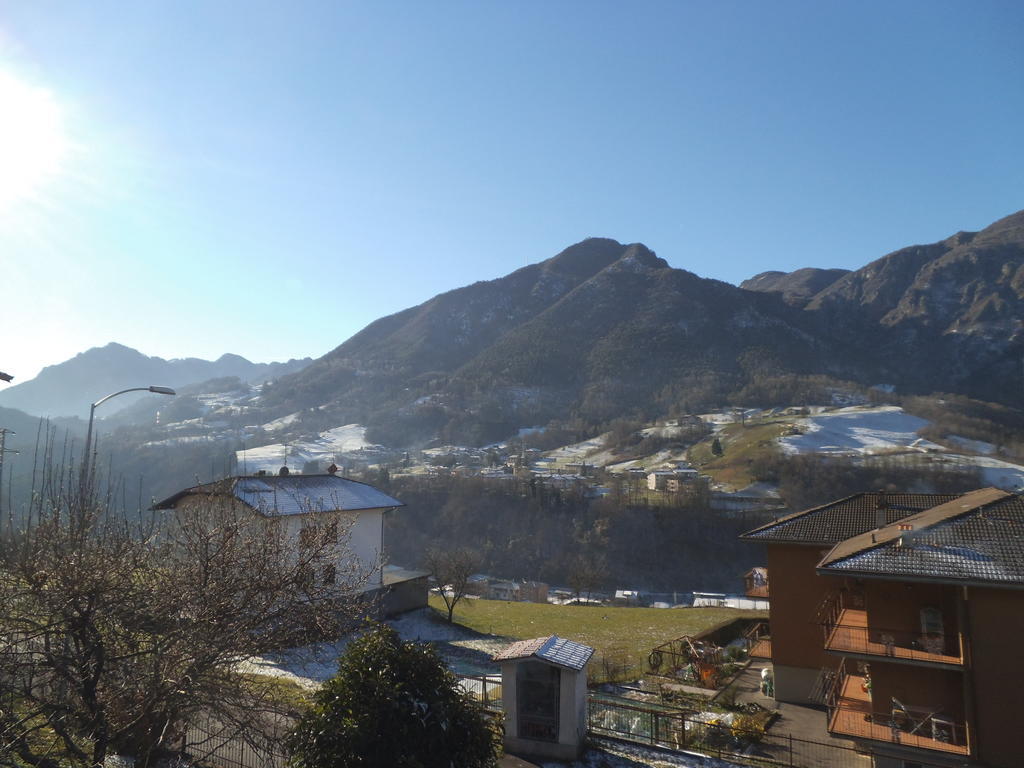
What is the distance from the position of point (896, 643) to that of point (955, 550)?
228 cm

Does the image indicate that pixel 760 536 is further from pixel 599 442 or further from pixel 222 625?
pixel 599 442

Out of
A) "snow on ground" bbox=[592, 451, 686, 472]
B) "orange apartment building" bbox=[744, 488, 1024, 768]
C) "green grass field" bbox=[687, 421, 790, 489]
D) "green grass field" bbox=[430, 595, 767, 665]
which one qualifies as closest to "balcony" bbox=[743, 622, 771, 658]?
"green grass field" bbox=[430, 595, 767, 665]

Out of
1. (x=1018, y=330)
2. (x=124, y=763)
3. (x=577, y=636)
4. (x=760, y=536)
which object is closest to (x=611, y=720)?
(x=760, y=536)

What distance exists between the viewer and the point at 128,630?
26.0 ft

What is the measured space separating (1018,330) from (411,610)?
701 ft

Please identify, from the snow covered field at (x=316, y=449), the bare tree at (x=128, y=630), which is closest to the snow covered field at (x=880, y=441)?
the snow covered field at (x=316, y=449)

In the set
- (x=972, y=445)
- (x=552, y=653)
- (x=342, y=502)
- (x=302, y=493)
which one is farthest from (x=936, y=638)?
(x=972, y=445)

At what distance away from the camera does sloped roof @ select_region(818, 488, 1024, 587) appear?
11.5 meters

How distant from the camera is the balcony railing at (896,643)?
11926 mm

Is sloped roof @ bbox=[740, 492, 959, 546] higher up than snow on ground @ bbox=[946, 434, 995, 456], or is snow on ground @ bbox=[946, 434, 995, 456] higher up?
snow on ground @ bbox=[946, 434, 995, 456]

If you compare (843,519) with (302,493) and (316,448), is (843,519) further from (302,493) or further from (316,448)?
(316,448)

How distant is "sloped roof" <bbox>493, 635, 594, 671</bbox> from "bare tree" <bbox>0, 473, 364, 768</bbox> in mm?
4752

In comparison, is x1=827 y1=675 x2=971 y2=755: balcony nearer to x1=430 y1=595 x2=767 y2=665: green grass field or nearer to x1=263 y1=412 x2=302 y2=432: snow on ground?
x1=430 y1=595 x2=767 y2=665: green grass field

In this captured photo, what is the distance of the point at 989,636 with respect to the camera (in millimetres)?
11375
